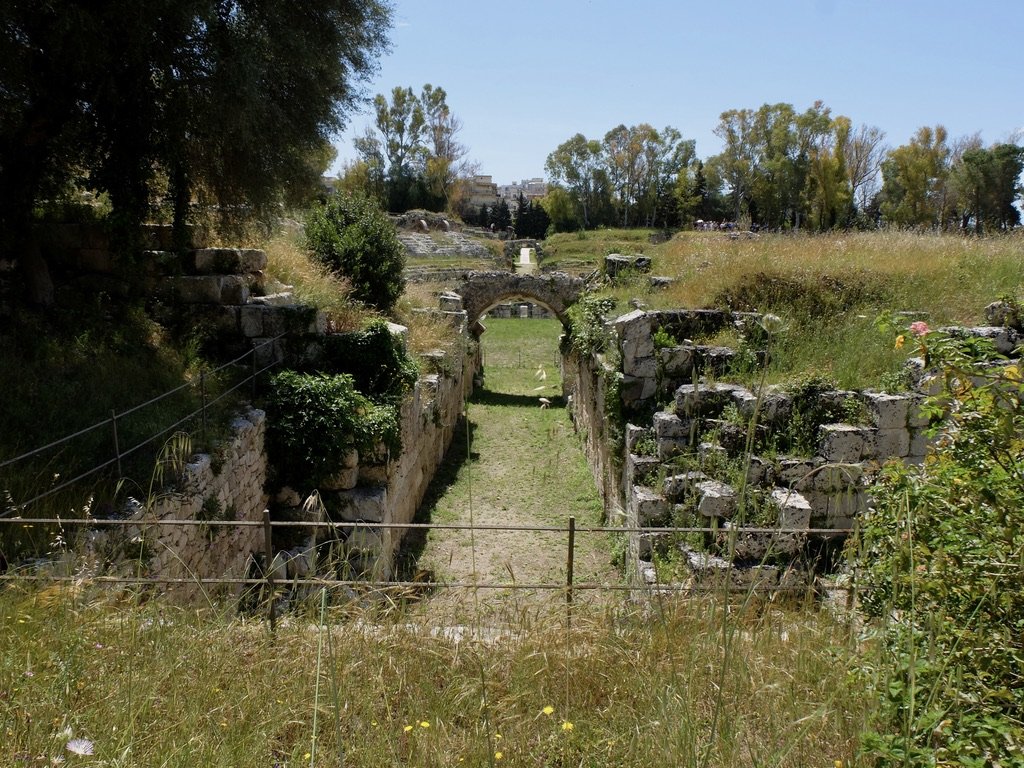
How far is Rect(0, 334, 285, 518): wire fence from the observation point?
199 inches

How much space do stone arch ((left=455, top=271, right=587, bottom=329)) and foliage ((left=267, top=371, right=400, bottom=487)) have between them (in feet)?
41.3

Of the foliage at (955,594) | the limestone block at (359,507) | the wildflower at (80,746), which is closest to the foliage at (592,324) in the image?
the limestone block at (359,507)

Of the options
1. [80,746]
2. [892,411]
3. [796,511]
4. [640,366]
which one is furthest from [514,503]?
[80,746]

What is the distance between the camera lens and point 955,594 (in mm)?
2994

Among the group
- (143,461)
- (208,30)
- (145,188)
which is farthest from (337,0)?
(143,461)

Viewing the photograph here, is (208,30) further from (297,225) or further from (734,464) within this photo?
(297,225)

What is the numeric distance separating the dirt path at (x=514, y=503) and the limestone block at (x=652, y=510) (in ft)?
2.87

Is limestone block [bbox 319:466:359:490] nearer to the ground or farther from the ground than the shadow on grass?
farther from the ground

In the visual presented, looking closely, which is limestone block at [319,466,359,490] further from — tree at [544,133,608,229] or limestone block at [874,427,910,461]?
tree at [544,133,608,229]

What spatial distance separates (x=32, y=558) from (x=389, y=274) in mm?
10575

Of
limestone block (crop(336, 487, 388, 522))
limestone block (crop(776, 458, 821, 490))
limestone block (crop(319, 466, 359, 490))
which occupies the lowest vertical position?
limestone block (crop(336, 487, 388, 522))

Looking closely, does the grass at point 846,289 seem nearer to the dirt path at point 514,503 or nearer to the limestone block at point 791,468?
the limestone block at point 791,468

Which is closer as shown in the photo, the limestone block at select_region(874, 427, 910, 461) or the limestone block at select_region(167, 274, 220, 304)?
the limestone block at select_region(874, 427, 910, 461)

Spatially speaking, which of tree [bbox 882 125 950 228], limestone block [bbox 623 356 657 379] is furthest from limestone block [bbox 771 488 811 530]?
tree [bbox 882 125 950 228]
